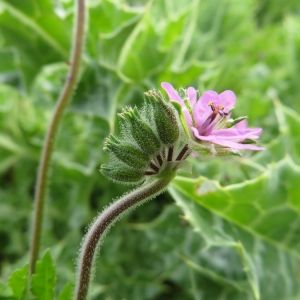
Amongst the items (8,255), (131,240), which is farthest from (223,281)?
(8,255)

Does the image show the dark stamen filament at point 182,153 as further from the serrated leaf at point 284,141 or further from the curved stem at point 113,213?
the serrated leaf at point 284,141

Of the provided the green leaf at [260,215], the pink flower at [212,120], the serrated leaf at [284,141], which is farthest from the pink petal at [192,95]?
the serrated leaf at [284,141]

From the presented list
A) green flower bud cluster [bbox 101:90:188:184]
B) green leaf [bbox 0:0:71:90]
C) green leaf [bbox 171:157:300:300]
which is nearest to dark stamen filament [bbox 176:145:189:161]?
green flower bud cluster [bbox 101:90:188:184]

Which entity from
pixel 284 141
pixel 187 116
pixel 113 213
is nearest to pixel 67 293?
pixel 113 213

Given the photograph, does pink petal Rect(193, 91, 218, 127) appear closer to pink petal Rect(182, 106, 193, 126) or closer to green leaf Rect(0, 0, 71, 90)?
pink petal Rect(182, 106, 193, 126)

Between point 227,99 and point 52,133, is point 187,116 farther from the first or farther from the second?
point 52,133

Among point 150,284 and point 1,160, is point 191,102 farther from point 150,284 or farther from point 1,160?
point 1,160
